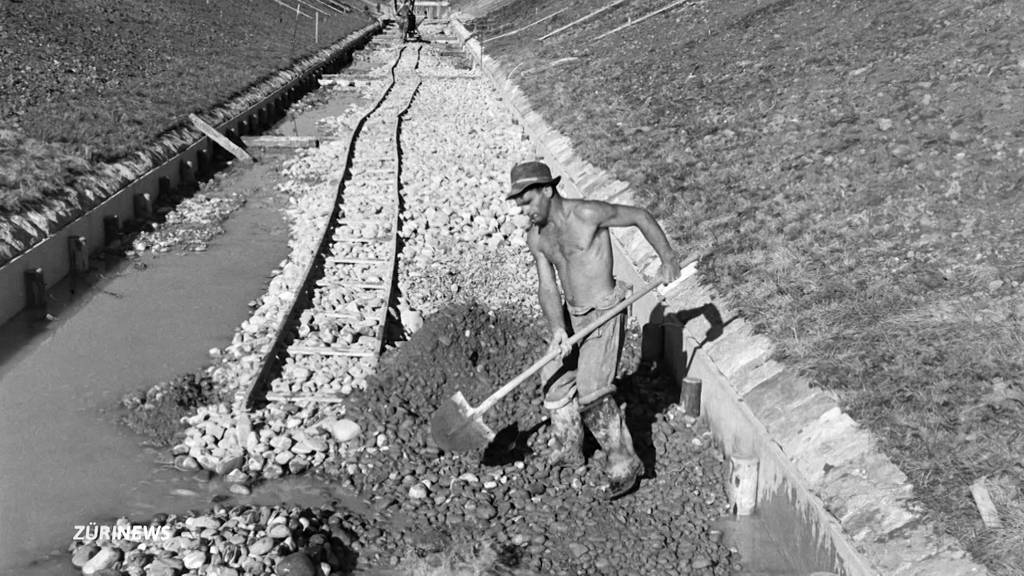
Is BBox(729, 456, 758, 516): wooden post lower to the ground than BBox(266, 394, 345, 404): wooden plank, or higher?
lower

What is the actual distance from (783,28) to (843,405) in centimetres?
1496

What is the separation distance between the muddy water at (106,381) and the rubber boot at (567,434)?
158 cm

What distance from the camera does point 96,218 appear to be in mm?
13984

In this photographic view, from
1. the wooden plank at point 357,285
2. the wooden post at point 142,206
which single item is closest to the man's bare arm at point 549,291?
the wooden plank at point 357,285

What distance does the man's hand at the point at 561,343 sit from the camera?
6950mm

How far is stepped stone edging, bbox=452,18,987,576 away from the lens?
218 inches

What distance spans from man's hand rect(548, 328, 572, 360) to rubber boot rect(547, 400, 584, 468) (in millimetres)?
585

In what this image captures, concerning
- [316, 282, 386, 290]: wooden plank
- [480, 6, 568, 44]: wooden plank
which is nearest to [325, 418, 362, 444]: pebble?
[316, 282, 386, 290]: wooden plank

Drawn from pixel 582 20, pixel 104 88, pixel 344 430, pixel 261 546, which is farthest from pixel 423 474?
pixel 582 20

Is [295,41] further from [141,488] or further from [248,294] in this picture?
[141,488]

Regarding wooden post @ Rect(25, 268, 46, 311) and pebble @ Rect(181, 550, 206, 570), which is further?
wooden post @ Rect(25, 268, 46, 311)

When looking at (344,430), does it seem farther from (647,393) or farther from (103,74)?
(103,74)

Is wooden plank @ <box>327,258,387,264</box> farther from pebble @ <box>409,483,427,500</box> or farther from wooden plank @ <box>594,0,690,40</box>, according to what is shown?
wooden plank @ <box>594,0,690,40</box>

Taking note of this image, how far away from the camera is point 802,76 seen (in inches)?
618
